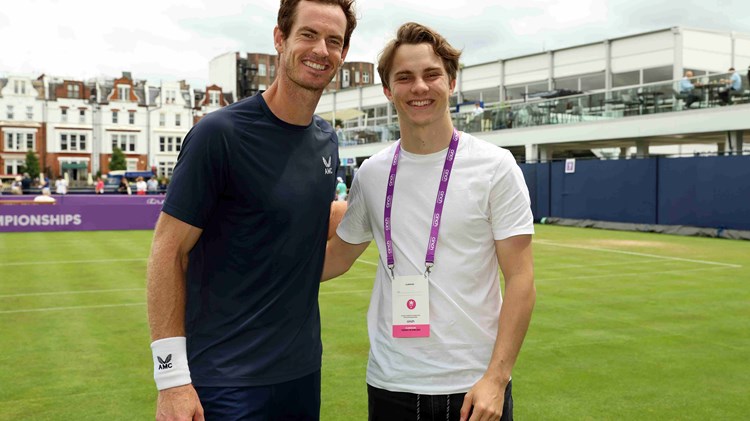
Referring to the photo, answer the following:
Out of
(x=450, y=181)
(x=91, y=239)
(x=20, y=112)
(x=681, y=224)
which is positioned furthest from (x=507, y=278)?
(x=20, y=112)

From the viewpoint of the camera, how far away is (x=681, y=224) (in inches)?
971

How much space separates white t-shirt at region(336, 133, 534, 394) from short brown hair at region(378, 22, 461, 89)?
37 centimetres

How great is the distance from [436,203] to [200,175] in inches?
35.2

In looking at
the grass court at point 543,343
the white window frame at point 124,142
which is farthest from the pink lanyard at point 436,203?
the white window frame at point 124,142

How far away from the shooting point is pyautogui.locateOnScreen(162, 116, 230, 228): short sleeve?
2.66 metres

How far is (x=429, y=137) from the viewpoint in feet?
9.66

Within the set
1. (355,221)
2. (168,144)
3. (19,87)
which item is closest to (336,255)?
(355,221)

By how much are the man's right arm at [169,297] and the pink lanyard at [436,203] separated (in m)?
0.76

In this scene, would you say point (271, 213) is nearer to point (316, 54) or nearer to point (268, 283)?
point (268, 283)

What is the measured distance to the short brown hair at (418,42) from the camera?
2887 mm

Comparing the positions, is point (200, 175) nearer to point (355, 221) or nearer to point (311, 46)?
point (311, 46)

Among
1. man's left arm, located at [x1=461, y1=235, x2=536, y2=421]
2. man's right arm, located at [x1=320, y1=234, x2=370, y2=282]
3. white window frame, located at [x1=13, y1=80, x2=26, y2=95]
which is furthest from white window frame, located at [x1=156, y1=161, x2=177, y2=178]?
man's left arm, located at [x1=461, y1=235, x2=536, y2=421]

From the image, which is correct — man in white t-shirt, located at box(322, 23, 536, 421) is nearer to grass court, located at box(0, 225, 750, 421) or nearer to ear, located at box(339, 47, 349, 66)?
ear, located at box(339, 47, 349, 66)

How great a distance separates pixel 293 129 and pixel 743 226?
900 inches
